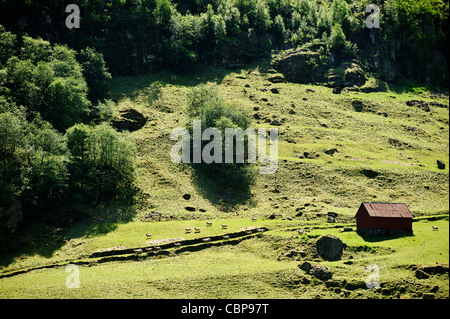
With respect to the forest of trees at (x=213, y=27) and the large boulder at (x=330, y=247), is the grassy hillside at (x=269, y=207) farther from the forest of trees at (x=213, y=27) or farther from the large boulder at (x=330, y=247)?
the forest of trees at (x=213, y=27)

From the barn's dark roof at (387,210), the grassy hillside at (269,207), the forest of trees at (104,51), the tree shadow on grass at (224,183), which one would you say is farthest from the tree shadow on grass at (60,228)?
the barn's dark roof at (387,210)

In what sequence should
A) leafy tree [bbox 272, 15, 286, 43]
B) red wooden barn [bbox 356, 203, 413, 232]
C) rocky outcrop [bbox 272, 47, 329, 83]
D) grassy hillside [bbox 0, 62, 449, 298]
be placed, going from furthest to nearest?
leafy tree [bbox 272, 15, 286, 43]
rocky outcrop [bbox 272, 47, 329, 83]
red wooden barn [bbox 356, 203, 413, 232]
grassy hillside [bbox 0, 62, 449, 298]

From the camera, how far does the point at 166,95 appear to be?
129625 millimetres

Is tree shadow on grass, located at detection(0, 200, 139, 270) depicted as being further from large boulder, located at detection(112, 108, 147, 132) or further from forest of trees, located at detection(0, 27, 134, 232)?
large boulder, located at detection(112, 108, 147, 132)

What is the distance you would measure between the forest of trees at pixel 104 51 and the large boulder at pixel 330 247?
4370 centimetres

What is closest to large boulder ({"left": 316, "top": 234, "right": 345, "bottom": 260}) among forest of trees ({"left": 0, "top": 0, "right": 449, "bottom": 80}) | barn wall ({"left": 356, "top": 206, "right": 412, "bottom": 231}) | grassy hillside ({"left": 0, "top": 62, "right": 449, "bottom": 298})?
grassy hillside ({"left": 0, "top": 62, "right": 449, "bottom": 298})

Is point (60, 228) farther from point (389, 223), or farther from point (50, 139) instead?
point (389, 223)

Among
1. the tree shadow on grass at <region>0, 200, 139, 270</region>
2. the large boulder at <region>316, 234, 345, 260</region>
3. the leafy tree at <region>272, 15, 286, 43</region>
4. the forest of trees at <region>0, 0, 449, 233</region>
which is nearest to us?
the large boulder at <region>316, 234, 345, 260</region>

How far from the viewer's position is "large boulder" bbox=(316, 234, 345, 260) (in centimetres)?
6219

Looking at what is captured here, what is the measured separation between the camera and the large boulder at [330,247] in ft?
204

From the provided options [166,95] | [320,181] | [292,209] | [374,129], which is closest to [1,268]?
[292,209]

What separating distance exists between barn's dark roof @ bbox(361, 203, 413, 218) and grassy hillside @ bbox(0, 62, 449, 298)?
3.89 meters
